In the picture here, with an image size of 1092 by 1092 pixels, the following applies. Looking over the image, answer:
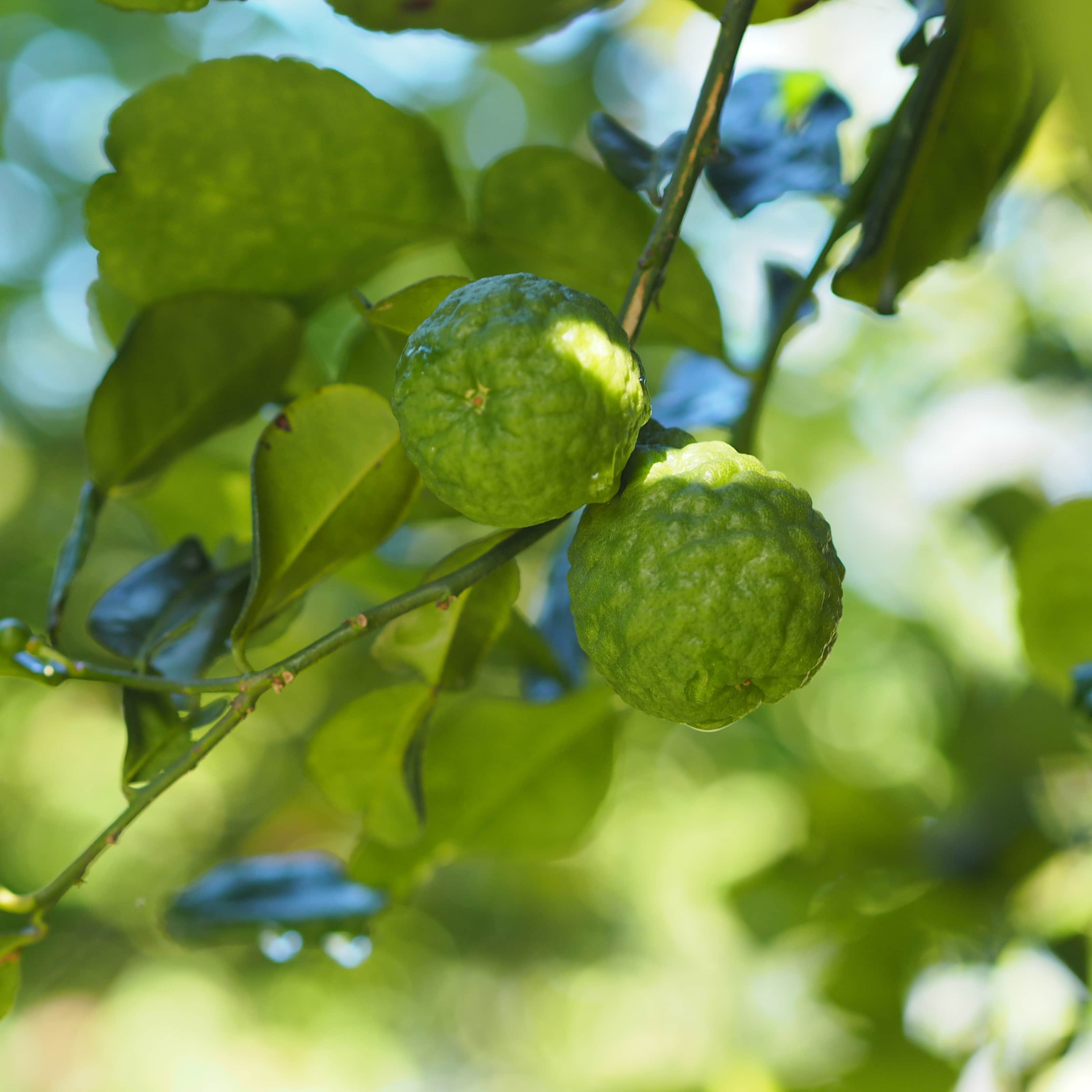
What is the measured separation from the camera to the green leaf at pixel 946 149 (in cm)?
60

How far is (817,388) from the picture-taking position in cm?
320

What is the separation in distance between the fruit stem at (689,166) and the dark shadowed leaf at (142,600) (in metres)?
0.38

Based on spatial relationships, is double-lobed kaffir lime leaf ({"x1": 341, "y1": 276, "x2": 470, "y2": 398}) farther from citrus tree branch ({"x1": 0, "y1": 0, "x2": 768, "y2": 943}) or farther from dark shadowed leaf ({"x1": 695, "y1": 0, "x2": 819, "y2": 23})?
dark shadowed leaf ({"x1": 695, "y1": 0, "x2": 819, "y2": 23})

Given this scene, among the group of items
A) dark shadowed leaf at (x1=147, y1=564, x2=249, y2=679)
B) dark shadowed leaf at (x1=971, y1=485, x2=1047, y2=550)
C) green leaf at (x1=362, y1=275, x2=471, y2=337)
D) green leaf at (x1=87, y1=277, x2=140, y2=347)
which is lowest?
dark shadowed leaf at (x1=971, y1=485, x2=1047, y2=550)

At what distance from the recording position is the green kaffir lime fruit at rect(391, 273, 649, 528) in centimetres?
39

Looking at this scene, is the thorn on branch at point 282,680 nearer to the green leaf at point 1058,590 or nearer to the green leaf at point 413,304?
the green leaf at point 413,304

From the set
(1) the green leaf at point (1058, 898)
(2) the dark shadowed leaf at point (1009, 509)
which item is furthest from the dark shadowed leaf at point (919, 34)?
(1) the green leaf at point (1058, 898)

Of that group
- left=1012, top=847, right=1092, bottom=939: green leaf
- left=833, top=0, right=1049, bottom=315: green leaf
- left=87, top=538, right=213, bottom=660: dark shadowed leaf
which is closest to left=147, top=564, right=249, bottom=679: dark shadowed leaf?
left=87, top=538, right=213, bottom=660: dark shadowed leaf

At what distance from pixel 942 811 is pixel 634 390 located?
4.21ft

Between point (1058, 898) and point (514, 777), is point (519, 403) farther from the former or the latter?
point (1058, 898)

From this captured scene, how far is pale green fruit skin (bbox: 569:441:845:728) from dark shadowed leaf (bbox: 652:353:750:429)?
25 centimetres

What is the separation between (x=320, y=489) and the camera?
556 mm

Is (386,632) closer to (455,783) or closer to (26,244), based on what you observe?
(455,783)

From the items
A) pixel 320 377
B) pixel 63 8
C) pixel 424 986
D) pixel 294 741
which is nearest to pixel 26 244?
pixel 63 8
